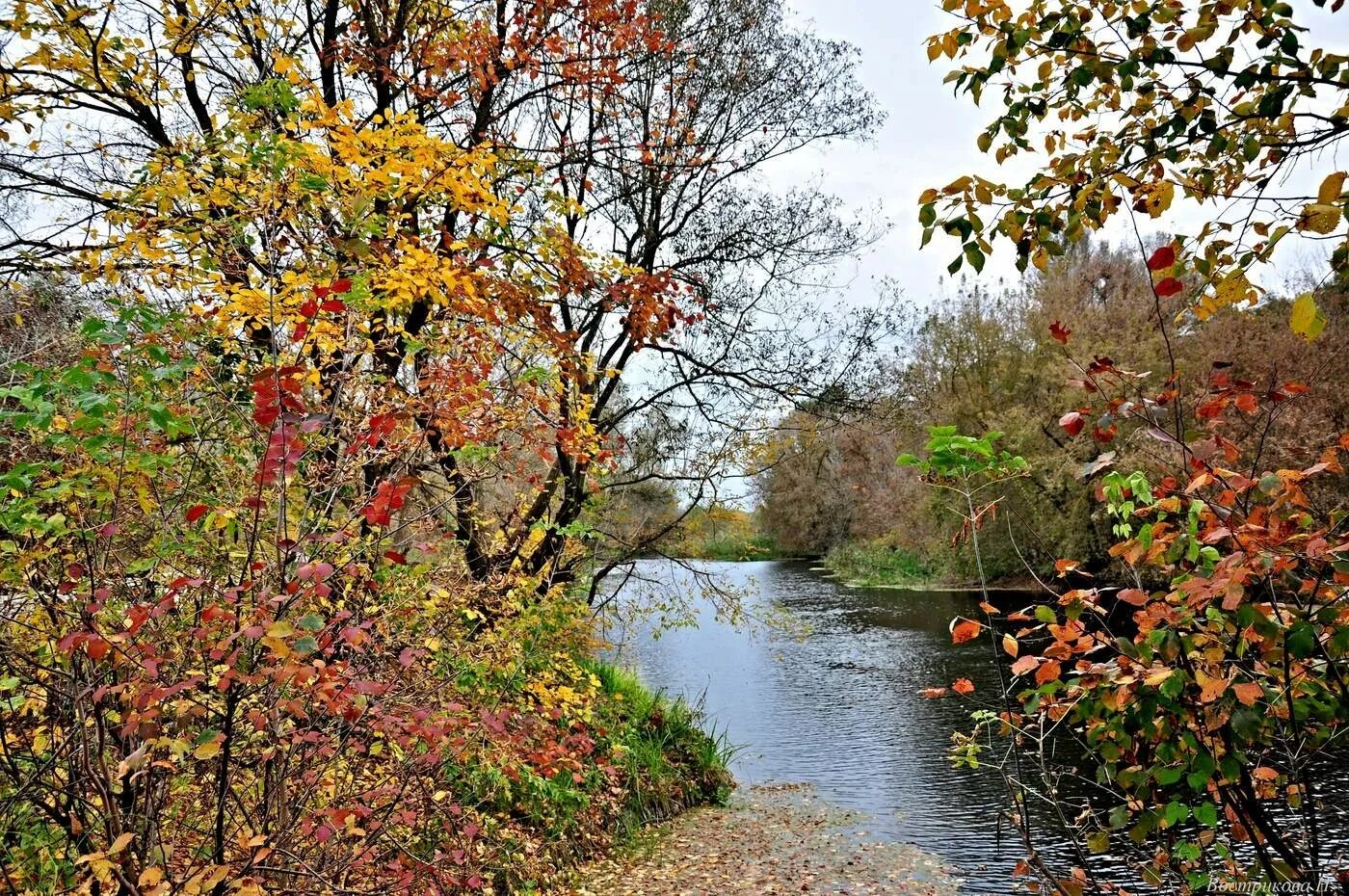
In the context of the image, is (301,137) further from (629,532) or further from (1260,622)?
(629,532)

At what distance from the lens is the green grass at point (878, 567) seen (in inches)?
1078

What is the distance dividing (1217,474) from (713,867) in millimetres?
5920

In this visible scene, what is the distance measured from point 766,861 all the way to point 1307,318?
651cm

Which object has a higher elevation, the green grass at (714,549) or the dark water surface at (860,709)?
the green grass at (714,549)

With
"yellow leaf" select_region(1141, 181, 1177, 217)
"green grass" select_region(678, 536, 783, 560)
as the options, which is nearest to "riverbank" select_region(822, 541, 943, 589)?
"green grass" select_region(678, 536, 783, 560)

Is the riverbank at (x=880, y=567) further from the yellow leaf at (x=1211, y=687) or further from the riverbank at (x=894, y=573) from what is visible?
the yellow leaf at (x=1211, y=687)

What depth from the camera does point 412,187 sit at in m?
3.73

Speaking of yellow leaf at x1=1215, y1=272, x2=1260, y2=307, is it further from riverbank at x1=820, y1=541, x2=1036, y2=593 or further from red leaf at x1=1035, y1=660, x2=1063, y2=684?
riverbank at x1=820, y1=541, x2=1036, y2=593

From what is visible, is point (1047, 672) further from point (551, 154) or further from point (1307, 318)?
point (551, 154)

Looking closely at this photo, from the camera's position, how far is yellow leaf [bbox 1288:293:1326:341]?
4.46 ft

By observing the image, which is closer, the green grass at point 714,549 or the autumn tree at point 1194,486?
the autumn tree at point 1194,486

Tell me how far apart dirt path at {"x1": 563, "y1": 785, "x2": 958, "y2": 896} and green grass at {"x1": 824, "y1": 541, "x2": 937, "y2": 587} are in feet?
65.2

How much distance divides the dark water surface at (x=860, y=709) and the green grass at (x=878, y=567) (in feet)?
24.3

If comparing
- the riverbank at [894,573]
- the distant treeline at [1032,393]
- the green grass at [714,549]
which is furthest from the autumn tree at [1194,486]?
the riverbank at [894,573]
